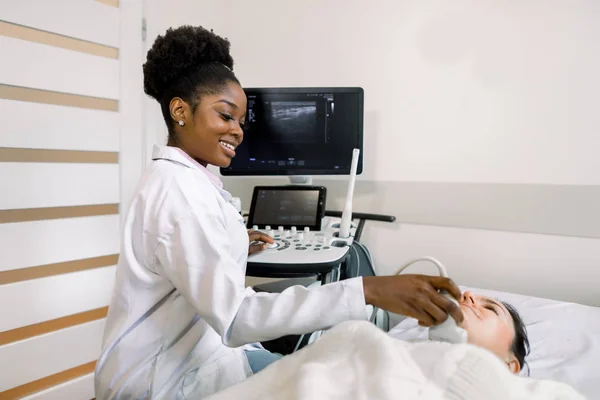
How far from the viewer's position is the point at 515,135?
1.62 metres

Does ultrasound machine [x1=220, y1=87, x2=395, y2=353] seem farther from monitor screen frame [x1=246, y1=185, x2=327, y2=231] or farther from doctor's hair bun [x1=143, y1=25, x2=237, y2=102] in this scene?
doctor's hair bun [x1=143, y1=25, x2=237, y2=102]

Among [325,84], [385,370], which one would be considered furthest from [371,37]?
[385,370]

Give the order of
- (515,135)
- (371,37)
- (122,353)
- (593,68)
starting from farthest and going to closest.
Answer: (371,37)
(515,135)
(593,68)
(122,353)

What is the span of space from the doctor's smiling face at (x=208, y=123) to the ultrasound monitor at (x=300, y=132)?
726mm

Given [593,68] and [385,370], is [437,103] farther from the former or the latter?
[385,370]

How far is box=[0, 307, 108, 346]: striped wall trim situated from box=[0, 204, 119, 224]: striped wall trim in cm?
48

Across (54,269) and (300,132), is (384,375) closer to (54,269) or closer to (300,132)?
(300,132)

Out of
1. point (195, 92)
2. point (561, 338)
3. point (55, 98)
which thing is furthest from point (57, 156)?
point (561, 338)

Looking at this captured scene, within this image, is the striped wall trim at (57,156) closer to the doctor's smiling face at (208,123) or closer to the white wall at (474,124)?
the white wall at (474,124)

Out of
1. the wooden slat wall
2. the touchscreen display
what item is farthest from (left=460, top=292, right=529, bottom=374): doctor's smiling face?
the wooden slat wall

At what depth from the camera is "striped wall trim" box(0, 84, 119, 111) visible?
5.57 ft

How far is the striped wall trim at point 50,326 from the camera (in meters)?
1.75

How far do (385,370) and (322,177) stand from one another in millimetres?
1522

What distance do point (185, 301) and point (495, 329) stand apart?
0.73 m
